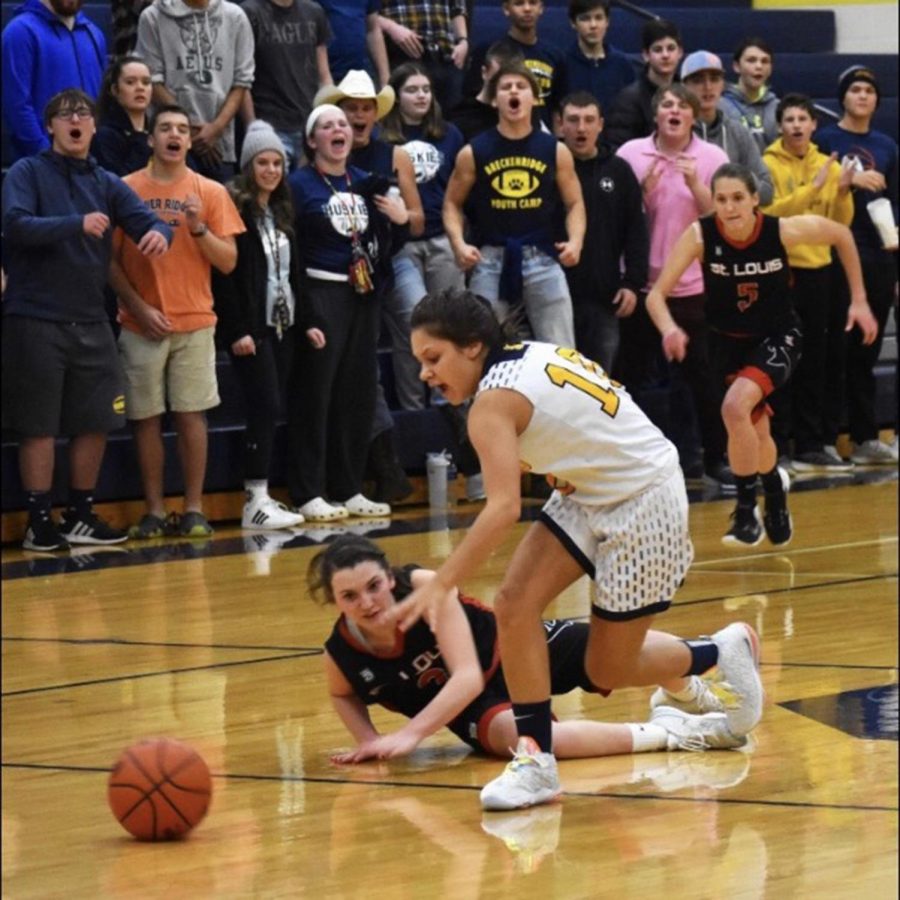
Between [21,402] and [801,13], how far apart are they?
373 inches

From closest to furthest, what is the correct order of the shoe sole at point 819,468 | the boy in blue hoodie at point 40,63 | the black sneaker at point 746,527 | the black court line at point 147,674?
the black court line at point 147,674, the black sneaker at point 746,527, the boy in blue hoodie at point 40,63, the shoe sole at point 819,468

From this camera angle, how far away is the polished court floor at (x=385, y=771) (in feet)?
15.5

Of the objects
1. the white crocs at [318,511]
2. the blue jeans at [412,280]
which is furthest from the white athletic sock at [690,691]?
the blue jeans at [412,280]

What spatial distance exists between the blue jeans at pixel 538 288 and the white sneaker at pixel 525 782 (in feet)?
20.1

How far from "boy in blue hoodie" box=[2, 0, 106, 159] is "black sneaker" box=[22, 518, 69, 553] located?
1785mm

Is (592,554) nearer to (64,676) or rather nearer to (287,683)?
(287,683)

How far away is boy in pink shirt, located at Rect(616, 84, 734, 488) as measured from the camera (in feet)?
39.2

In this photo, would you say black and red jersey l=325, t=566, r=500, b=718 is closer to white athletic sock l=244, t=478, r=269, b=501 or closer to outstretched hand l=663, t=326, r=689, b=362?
outstretched hand l=663, t=326, r=689, b=362

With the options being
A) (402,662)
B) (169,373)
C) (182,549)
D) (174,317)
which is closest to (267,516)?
(182,549)

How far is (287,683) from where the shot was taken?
23.0ft

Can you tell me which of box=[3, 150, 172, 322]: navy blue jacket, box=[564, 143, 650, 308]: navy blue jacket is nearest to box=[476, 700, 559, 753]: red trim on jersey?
box=[3, 150, 172, 322]: navy blue jacket

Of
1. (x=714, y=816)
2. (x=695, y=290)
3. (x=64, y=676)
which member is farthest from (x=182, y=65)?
(x=714, y=816)

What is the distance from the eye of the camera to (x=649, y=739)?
5.92m

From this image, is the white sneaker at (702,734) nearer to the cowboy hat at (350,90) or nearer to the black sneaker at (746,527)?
the black sneaker at (746,527)
